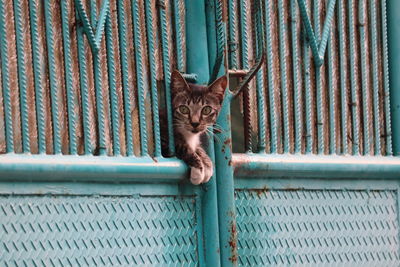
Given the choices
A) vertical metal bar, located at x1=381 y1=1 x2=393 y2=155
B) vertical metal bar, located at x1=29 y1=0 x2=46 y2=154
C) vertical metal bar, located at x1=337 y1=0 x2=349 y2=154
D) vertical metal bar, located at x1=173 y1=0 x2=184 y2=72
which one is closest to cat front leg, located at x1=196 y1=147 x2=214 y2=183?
vertical metal bar, located at x1=173 y1=0 x2=184 y2=72

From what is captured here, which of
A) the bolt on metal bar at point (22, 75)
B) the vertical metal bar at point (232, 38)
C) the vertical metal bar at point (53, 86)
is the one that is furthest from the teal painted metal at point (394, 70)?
the bolt on metal bar at point (22, 75)

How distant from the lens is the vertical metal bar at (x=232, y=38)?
165 inches

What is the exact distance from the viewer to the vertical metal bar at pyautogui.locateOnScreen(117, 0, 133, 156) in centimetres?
384

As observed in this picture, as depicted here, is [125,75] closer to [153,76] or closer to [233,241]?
[153,76]

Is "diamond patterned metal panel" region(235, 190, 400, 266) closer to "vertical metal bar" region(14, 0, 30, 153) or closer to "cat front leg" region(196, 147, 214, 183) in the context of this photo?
"cat front leg" region(196, 147, 214, 183)

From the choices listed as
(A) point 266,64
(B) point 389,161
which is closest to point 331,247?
(B) point 389,161

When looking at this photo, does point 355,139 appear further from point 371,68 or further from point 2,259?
point 2,259

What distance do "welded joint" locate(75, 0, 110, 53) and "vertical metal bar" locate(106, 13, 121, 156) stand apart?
4 centimetres

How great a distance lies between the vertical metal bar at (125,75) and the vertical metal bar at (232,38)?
0.53 m

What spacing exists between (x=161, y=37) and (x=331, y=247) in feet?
4.15

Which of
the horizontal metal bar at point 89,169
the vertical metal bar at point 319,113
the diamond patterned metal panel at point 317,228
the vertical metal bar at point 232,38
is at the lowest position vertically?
the diamond patterned metal panel at point 317,228

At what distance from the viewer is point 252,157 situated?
164 inches

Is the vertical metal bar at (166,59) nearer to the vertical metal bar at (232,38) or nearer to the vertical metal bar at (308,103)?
the vertical metal bar at (232,38)

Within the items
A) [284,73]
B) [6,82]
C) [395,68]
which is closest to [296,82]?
[284,73]
